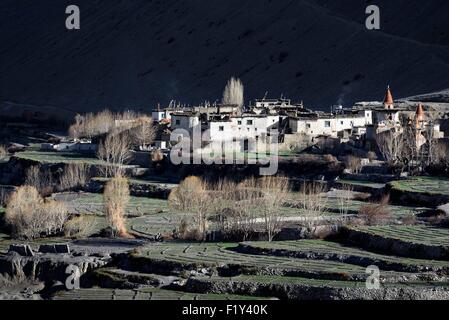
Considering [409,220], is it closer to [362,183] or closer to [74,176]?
[362,183]

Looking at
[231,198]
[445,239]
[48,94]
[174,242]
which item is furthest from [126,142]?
[48,94]

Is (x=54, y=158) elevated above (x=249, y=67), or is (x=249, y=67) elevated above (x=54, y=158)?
(x=249, y=67)

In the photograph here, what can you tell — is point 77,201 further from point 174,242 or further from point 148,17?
point 148,17

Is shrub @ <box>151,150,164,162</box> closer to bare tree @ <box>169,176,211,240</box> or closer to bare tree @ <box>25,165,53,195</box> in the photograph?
bare tree @ <box>25,165,53,195</box>

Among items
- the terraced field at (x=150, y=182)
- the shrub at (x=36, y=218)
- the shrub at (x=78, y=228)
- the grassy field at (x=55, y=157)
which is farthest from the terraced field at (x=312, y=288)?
the grassy field at (x=55, y=157)
